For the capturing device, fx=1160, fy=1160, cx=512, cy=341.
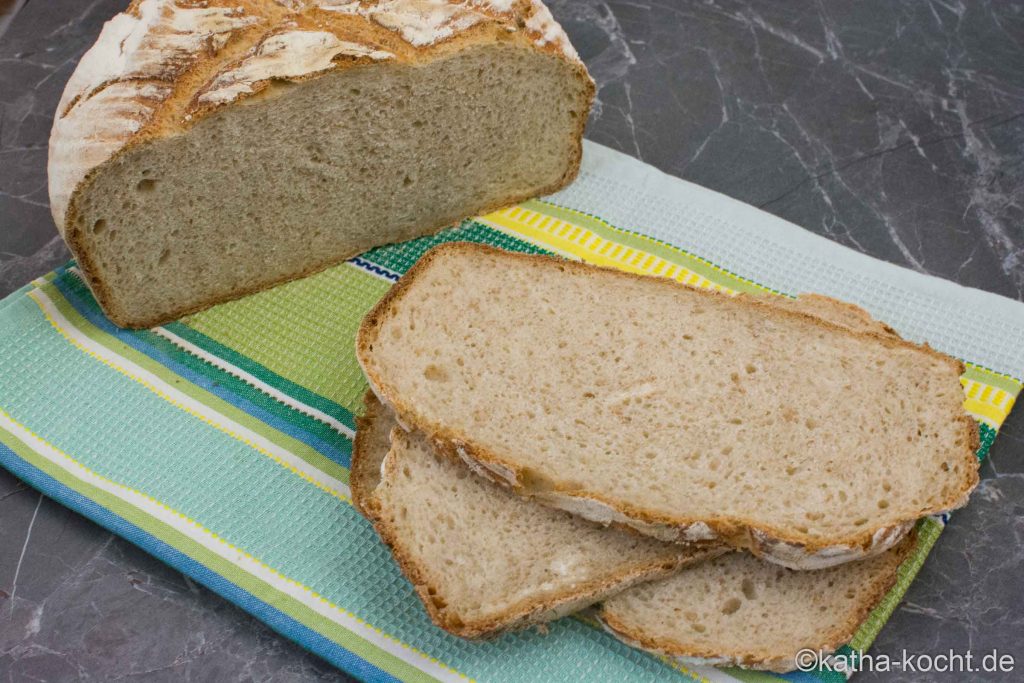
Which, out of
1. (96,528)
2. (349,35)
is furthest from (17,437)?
(349,35)

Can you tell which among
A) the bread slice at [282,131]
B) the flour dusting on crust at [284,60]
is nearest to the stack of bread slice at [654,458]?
the bread slice at [282,131]

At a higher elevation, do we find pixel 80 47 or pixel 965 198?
pixel 80 47

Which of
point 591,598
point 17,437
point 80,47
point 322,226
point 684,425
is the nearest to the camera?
point 591,598

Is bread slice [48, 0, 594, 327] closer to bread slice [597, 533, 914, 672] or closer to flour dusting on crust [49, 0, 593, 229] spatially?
flour dusting on crust [49, 0, 593, 229]

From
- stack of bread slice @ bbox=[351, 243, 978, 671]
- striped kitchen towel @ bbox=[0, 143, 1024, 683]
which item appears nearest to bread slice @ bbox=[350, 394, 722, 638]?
stack of bread slice @ bbox=[351, 243, 978, 671]

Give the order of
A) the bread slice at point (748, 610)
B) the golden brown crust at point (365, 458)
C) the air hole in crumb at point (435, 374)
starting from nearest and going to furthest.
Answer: the bread slice at point (748, 610)
the golden brown crust at point (365, 458)
the air hole in crumb at point (435, 374)

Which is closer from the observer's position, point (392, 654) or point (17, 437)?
point (392, 654)

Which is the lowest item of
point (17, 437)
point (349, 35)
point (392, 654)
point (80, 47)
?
point (392, 654)

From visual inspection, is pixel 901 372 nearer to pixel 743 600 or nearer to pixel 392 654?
pixel 743 600

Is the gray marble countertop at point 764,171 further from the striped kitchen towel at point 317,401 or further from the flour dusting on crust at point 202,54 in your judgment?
the flour dusting on crust at point 202,54
